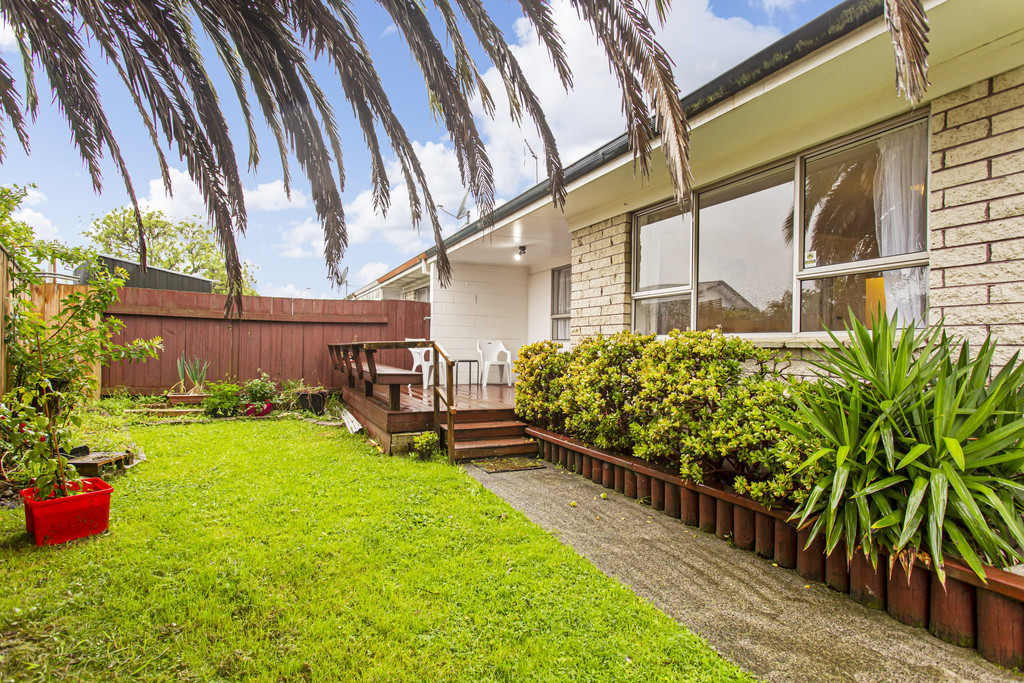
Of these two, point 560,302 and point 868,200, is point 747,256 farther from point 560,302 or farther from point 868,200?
point 560,302

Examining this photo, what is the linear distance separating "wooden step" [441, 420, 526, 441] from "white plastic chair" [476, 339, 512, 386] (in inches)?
132

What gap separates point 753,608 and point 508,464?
2.84 meters

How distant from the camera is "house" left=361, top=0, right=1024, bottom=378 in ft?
8.49

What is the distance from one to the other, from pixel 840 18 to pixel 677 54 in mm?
1367

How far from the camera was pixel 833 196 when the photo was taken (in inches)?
138

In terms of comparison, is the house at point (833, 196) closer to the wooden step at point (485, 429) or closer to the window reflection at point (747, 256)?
the window reflection at point (747, 256)

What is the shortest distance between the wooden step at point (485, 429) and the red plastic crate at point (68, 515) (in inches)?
Result: 114

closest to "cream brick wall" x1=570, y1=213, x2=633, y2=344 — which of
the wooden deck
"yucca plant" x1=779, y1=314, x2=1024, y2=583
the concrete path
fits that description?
the wooden deck

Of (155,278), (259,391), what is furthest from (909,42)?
(155,278)

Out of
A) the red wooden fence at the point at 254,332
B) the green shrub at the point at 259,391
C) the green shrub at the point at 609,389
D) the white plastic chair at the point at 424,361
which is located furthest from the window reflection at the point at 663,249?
the green shrub at the point at 259,391

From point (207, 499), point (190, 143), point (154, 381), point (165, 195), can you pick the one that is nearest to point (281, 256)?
point (190, 143)

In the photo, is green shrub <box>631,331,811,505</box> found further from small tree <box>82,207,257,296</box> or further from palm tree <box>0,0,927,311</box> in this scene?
small tree <box>82,207,257,296</box>

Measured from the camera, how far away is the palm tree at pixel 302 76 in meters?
1.49

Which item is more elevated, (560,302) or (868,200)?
(868,200)
